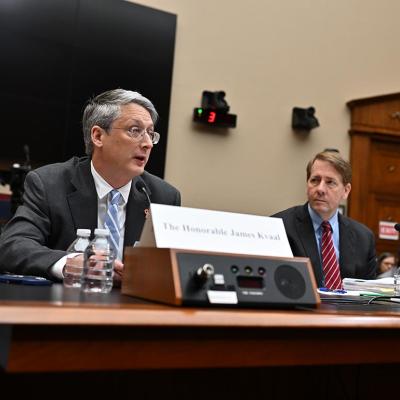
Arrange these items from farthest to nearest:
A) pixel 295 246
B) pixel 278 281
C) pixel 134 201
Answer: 1. pixel 295 246
2. pixel 134 201
3. pixel 278 281

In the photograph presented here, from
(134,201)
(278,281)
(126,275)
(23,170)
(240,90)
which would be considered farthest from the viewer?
(240,90)

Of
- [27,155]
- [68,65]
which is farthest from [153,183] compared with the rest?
[68,65]

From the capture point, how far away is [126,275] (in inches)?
48.4

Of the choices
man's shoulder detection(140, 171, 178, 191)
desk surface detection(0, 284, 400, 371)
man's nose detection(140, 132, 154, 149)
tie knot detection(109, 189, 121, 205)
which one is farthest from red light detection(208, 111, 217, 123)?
desk surface detection(0, 284, 400, 371)

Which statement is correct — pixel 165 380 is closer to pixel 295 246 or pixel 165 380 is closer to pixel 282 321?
pixel 282 321

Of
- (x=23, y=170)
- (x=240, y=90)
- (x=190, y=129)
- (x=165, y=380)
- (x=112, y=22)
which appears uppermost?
(x=112, y=22)

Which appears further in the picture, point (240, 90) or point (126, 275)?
point (240, 90)

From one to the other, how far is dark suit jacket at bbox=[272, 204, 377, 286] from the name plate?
148 cm

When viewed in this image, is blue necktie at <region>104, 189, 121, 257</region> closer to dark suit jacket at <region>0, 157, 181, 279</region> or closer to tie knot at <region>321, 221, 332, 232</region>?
dark suit jacket at <region>0, 157, 181, 279</region>

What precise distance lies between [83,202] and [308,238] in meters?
1.22

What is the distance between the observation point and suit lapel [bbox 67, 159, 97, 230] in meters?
1.93

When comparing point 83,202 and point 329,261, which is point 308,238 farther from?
point 83,202

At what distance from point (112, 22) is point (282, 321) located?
14.9ft

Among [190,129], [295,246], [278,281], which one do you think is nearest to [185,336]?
[278,281]
